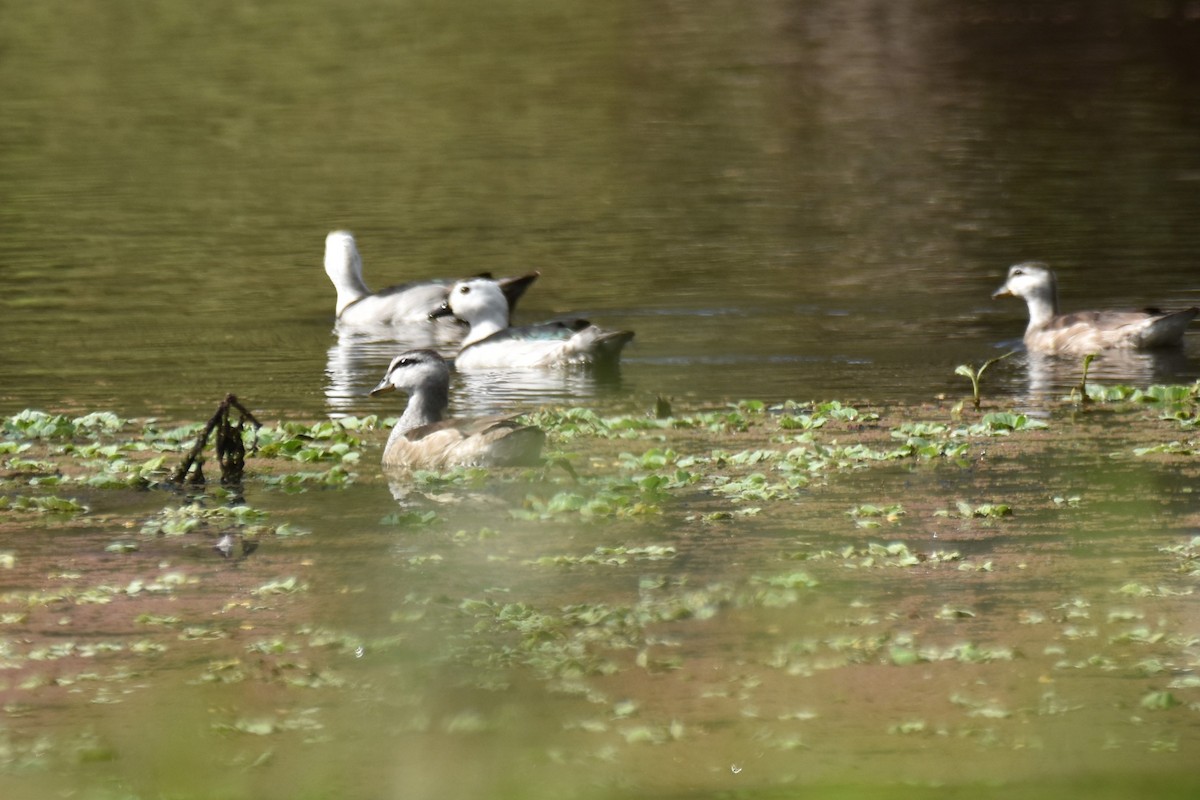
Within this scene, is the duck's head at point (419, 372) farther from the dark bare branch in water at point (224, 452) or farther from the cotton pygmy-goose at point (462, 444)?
the dark bare branch in water at point (224, 452)

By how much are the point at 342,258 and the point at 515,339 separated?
4584 millimetres

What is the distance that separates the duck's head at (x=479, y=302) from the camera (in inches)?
774

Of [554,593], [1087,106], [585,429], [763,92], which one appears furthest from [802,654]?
[763,92]

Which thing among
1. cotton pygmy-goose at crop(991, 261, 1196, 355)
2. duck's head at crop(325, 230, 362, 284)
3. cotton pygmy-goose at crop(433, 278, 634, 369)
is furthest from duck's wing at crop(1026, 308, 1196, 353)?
duck's head at crop(325, 230, 362, 284)

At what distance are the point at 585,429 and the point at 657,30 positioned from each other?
41.1 metres

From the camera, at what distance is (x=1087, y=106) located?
39.2 meters

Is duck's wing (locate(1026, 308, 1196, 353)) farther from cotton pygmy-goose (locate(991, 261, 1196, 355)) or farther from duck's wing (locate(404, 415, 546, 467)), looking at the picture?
duck's wing (locate(404, 415, 546, 467))

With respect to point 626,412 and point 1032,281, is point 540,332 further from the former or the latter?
point 1032,281

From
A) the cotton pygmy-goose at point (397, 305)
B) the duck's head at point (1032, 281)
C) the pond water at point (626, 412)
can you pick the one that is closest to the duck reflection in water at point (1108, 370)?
the pond water at point (626, 412)

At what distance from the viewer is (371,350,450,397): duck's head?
14.1m

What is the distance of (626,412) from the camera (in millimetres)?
15531

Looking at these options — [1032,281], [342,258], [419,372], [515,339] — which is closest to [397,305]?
[342,258]

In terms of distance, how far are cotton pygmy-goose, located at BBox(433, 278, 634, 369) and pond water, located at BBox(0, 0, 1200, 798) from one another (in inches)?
14.6

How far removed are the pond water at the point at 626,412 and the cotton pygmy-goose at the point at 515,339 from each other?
14.6 inches
